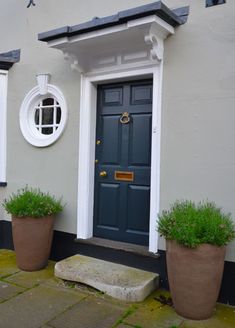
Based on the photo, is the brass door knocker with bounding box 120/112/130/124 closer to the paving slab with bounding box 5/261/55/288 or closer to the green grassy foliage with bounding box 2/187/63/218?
the green grassy foliage with bounding box 2/187/63/218

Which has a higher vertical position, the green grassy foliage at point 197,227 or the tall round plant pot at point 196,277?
the green grassy foliage at point 197,227

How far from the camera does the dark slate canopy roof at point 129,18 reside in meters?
3.30

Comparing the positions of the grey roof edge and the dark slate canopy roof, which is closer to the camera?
the dark slate canopy roof

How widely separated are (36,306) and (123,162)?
1.99m

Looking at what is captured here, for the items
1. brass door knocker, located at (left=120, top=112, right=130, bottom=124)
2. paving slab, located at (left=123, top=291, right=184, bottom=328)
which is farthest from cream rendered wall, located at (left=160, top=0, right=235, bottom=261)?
paving slab, located at (left=123, top=291, right=184, bottom=328)

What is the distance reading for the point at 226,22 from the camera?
11.2 ft

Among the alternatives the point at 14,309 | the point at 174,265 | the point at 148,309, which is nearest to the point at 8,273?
the point at 14,309

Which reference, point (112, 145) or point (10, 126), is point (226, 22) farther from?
point (10, 126)

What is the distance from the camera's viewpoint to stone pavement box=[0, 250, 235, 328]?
298cm

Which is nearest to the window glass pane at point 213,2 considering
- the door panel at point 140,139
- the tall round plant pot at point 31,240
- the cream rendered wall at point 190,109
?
the cream rendered wall at point 190,109

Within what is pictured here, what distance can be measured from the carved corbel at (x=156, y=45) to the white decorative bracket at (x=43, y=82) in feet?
5.66

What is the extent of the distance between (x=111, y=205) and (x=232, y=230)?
1.73 meters

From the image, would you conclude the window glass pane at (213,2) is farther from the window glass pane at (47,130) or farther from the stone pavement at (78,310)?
the stone pavement at (78,310)

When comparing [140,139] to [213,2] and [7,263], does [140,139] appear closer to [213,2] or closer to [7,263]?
[213,2]
